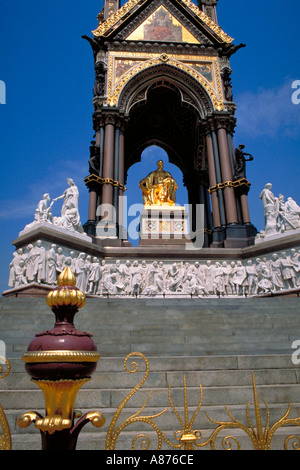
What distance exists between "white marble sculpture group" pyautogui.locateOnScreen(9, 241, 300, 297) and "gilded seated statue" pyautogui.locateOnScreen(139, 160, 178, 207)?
5.51m

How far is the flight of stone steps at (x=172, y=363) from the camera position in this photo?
3.36m

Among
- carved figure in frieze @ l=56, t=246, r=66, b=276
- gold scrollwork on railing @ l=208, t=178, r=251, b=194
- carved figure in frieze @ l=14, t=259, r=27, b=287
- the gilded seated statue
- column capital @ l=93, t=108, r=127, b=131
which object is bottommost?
carved figure in frieze @ l=14, t=259, r=27, b=287

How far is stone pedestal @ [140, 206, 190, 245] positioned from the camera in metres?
16.3

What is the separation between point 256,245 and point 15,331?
999 cm

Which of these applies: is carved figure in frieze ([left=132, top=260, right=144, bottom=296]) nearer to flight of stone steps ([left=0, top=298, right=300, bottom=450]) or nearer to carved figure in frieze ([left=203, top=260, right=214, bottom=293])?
carved figure in frieze ([left=203, top=260, right=214, bottom=293])

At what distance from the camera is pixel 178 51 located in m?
18.8

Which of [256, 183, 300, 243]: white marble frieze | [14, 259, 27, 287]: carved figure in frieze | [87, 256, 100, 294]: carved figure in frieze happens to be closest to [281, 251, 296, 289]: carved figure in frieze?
[256, 183, 300, 243]: white marble frieze

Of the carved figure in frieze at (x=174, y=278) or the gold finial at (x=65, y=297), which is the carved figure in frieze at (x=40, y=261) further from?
the gold finial at (x=65, y=297)

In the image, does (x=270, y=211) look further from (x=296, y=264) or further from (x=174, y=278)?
(x=174, y=278)

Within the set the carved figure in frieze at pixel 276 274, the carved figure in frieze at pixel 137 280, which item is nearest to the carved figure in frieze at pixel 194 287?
the carved figure in frieze at pixel 137 280

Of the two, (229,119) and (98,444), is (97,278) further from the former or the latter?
(229,119)

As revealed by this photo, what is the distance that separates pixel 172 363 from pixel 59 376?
124 inches

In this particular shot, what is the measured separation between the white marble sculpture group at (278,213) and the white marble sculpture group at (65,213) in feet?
24.9

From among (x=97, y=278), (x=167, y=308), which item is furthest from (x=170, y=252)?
(x=167, y=308)
